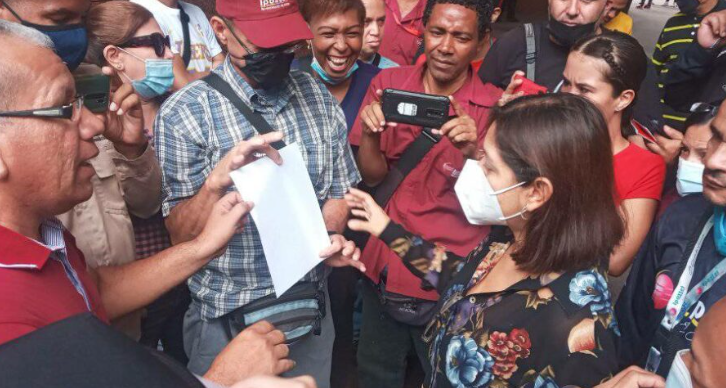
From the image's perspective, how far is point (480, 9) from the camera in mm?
2609

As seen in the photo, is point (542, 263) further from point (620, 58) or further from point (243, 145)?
point (620, 58)

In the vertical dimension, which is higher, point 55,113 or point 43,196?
point 55,113

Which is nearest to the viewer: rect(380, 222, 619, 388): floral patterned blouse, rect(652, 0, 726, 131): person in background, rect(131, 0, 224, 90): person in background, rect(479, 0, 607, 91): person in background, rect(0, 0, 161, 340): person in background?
rect(380, 222, 619, 388): floral patterned blouse

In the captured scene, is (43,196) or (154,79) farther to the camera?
(154,79)

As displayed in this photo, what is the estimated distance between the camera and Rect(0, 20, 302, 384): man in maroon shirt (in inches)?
46.9

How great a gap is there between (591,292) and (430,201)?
99cm

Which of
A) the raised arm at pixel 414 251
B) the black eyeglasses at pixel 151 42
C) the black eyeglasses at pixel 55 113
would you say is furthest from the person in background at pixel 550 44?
the black eyeglasses at pixel 55 113

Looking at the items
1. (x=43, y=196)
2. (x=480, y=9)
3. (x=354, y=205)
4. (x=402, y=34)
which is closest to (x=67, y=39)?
(x=43, y=196)

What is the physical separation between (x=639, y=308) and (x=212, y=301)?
166 centimetres

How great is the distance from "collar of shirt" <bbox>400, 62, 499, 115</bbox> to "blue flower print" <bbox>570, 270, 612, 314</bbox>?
1094 millimetres

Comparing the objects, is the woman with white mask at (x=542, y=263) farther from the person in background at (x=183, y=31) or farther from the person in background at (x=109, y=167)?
the person in background at (x=183, y=31)

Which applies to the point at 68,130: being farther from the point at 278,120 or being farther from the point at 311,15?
the point at 311,15

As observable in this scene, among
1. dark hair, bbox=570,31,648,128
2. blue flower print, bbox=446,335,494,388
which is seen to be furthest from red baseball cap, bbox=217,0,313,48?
dark hair, bbox=570,31,648,128

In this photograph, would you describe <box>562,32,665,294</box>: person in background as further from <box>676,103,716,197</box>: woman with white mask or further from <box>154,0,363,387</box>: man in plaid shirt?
<box>154,0,363,387</box>: man in plaid shirt
